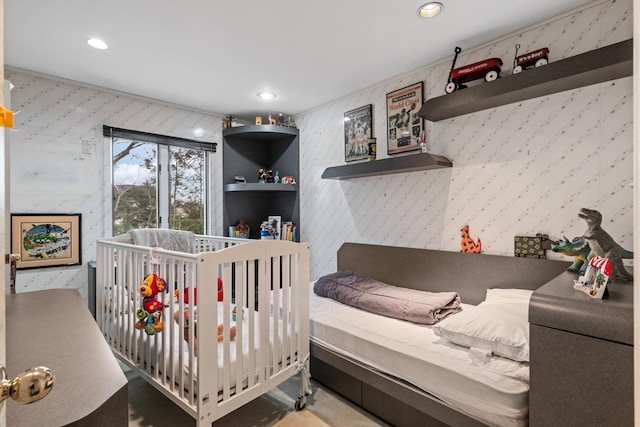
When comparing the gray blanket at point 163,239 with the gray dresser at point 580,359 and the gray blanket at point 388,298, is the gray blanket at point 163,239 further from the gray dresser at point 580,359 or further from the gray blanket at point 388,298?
the gray dresser at point 580,359

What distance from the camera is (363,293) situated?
2.44 meters

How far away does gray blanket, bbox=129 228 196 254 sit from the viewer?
2607mm

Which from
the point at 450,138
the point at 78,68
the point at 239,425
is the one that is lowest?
the point at 239,425

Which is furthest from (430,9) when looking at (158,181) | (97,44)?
(158,181)

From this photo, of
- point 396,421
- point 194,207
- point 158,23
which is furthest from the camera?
point 194,207

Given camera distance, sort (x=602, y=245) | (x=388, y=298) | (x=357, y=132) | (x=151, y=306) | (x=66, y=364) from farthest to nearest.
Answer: (x=357, y=132)
(x=388, y=298)
(x=151, y=306)
(x=602, y=245)
(x=66, y=364)

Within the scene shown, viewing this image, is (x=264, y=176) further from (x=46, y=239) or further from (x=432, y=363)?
(x=432, y=363)

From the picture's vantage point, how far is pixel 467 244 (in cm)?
236

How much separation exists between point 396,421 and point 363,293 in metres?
0.87

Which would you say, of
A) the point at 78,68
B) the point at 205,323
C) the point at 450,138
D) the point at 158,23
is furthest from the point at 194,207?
the point at 450,138

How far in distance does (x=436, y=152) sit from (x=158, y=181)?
9.01 feet

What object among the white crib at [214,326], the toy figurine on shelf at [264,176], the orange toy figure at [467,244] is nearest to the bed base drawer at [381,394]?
the white crib at [214,326]

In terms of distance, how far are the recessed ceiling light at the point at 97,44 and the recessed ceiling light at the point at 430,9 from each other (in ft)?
6.83

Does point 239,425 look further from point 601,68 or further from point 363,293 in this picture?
point 601,68
